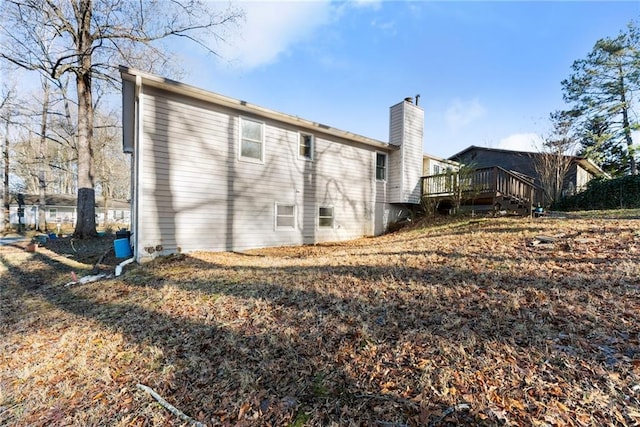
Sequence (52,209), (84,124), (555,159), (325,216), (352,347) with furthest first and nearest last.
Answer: (52,209) < (555,159) < (84,124) < (325,216) < (352,347)

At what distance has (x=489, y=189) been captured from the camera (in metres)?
9.77

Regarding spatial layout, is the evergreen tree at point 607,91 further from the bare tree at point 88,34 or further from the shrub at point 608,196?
the bare tree at point 88,34

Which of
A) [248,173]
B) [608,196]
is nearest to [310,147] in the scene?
[248,173]

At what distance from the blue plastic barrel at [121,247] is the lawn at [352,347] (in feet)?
10.1

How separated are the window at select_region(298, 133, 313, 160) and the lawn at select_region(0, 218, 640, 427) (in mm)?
5687

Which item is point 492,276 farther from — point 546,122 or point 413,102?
point 546,122

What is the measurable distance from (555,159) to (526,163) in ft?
8.29

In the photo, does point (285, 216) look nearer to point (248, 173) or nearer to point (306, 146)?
point (248, 173)

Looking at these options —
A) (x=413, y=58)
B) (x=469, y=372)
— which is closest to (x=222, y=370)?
(x=469, y=372)

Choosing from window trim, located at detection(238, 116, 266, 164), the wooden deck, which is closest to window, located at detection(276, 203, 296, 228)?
window trim, located at detection(238, 116, 266, 164)

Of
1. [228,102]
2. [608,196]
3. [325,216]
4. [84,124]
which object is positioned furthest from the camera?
[608,196]

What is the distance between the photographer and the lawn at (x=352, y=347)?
1952mm

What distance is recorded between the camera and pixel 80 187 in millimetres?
11492

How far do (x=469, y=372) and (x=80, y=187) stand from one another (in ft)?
47.7
